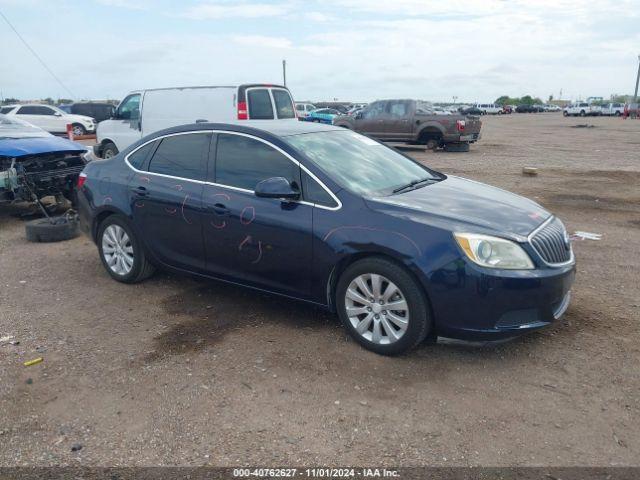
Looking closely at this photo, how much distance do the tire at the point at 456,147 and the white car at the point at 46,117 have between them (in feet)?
52.1

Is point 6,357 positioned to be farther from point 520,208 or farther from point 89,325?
point 520,208

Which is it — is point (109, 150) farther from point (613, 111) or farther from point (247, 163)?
point (613, 111)

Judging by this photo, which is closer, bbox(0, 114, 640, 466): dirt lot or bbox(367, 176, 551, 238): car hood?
bbox(0, 114, 640, 466): dirt lot

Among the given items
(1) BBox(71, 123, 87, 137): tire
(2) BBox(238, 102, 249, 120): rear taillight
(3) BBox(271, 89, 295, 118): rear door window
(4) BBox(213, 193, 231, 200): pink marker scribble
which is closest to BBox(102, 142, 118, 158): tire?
(2) BBox(238, 102, 249, 120): rear taillight

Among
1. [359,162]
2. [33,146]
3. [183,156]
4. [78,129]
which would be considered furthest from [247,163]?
[78,129]

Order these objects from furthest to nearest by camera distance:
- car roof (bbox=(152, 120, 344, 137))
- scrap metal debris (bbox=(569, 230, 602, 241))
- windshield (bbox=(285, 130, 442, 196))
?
scrap metal debris (bbox=(569, 230, 602, 241)) → car roof (bbox=(152, 120, 344, 137)) → windshield (bbox=(285, 130, 442, 196))

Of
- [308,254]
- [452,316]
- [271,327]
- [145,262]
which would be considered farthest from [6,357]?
[452,316]

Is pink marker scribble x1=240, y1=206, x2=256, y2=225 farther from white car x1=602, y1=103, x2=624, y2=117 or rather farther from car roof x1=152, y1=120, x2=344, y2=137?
white car x1=602, y1=103, x2=624, y2=117

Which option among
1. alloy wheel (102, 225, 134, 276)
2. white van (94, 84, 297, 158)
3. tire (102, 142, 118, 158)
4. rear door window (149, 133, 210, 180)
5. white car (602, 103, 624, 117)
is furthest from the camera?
white car (602, 103, 624, 117)

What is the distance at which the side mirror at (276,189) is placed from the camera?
13.1ft

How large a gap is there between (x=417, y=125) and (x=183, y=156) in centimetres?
1504

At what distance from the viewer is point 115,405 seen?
11.0 ft

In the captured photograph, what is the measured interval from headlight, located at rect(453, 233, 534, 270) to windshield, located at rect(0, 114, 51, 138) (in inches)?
297

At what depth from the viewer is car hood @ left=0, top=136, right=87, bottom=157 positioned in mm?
7511
